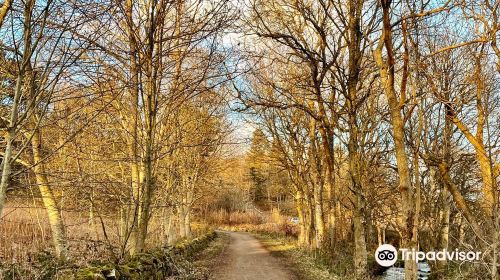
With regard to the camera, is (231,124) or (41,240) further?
(231,124)

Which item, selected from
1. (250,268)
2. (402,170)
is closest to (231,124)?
(250,268)

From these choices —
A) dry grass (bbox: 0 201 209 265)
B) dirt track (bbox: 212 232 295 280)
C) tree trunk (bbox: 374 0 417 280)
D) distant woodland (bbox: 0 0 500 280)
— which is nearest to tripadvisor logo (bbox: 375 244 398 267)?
distant woodland (bbox: 0 0 500 280)

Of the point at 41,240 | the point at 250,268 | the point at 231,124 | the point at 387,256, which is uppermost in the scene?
the point at 231,124

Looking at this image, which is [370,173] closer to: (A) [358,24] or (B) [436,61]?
(B) [436,61]

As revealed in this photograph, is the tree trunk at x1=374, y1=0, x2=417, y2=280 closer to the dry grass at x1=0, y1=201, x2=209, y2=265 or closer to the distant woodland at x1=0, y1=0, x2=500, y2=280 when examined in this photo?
the distant woodland at x1=0, y1=0, x2=500, y2=280

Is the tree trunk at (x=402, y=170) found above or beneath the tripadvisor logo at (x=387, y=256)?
above

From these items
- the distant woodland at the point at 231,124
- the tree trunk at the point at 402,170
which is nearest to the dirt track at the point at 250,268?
the distant woodland at the point at 231,124

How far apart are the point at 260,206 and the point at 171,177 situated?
4414 cm

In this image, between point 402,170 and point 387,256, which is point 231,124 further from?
point 402,170

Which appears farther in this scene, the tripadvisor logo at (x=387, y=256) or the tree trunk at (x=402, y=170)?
the tripadvisor logo at (x=387, y=256)

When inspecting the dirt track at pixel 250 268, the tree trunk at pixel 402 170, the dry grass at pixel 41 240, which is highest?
the tree trunk at pixel 402 170

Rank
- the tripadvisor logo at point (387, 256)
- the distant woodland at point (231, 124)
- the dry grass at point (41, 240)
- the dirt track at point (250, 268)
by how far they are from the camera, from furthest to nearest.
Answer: the tripadvisor logo at point (387, 256) → the dirt track at point (250, 268) → the dry grass at point (41, 240) → the distant woodland at point (231, 124)

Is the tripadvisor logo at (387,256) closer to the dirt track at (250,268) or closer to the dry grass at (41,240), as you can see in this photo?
the dirt track at (250,268)

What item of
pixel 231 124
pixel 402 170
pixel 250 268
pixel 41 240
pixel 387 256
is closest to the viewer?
pixel 402 170
